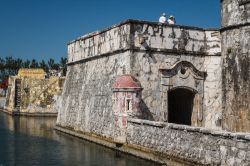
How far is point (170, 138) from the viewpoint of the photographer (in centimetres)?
1266

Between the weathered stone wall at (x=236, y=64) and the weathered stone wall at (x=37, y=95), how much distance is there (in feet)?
88.9

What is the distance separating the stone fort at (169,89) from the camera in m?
12.3

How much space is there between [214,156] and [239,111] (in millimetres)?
3568

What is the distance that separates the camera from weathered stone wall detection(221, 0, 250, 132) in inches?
528

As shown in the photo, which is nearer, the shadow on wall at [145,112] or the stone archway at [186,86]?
the shadow on wall at [145,112]

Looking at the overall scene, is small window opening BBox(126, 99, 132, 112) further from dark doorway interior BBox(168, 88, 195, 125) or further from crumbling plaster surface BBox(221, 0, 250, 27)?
crumbling plaster surface BBox(221, 0, 250, 27)

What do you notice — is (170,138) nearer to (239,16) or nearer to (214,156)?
(214,156)

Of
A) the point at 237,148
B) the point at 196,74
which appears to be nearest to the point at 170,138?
the point at 237,148

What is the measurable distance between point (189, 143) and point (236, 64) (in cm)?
372

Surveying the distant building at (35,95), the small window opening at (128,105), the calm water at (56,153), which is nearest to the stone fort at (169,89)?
the small window opening at (128,105)

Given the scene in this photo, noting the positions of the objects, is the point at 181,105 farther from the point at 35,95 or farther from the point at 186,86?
the point at 35,95

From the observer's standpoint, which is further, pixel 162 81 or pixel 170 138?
pixel 162 81

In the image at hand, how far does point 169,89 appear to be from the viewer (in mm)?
17203

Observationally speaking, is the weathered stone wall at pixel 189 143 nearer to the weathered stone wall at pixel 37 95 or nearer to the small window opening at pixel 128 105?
the small window opening at pixel 128 105
